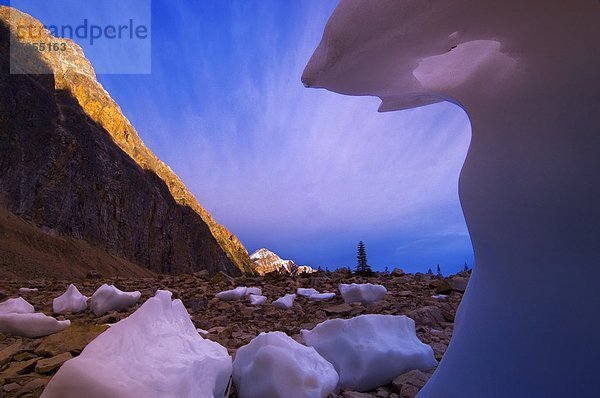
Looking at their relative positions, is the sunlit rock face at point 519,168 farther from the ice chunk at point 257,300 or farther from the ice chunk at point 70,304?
the ice chunk at point 70,304

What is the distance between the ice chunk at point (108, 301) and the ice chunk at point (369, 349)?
2916 millimetres

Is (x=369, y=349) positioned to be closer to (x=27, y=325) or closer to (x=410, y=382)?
(x=410, y=382)

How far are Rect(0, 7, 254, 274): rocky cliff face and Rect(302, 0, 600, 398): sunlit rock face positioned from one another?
26139mm

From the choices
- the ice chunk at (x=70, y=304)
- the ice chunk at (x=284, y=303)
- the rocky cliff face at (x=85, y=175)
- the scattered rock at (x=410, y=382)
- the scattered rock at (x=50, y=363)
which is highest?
the rocky cliff face at (x=85, y=175)

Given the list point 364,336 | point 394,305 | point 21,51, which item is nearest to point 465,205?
point 364,336

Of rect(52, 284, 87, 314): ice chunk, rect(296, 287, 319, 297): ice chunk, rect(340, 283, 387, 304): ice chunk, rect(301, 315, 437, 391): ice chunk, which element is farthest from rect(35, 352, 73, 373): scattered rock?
rect(296, 287, 319, 297): ice chunk

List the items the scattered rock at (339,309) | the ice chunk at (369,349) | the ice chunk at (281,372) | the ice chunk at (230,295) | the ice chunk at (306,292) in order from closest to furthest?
the ice chunk at (281,372)
the ice chunk at (369,349)
the scattered rock at (339,309)
the ice chunk at (230,295)
the ice chunk at (306,292)

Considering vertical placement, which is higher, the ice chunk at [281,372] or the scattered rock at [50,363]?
the scattered rock at [50,363]

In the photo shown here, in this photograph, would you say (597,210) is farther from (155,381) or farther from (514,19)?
(155,381)

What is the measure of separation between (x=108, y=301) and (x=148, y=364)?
3.35m

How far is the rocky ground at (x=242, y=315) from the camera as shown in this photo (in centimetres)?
208

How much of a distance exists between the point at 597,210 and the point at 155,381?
1.74 meters

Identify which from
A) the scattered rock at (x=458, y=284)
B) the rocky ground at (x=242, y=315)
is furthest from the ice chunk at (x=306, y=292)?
the scattered rock at (x=458, y=284)

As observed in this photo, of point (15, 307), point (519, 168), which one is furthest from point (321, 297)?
point (519, 168)
